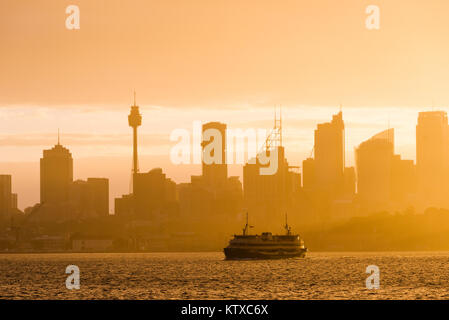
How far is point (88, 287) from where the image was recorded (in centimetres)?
11344

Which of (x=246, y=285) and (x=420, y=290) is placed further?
(x=246, y=285)

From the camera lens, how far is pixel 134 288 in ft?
357

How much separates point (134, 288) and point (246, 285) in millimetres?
16306
